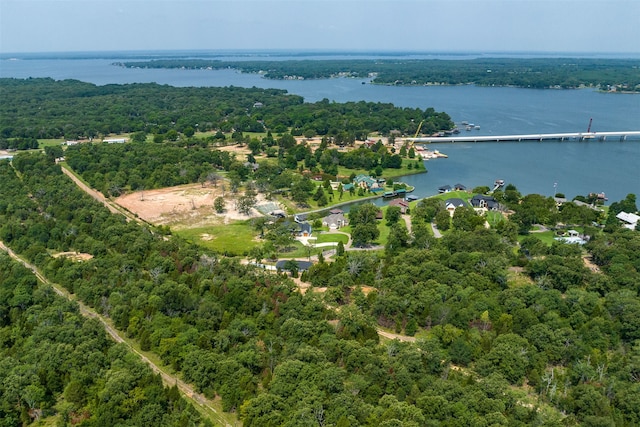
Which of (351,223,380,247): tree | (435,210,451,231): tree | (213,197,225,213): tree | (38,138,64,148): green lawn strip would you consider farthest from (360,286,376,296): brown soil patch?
(38,138,64,148): green lawn strip

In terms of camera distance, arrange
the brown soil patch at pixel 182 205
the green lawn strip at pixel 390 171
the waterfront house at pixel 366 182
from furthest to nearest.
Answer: the green lawn strip at pixel 390 171, the waterfront house at pixel 366 182, the brown soil patch at pixel 182 205

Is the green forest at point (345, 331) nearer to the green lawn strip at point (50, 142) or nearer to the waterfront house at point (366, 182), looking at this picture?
the waterfront house at point (366, 182)

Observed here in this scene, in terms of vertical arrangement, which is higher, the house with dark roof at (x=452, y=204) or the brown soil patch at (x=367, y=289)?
the house with dark roof at (x=452, y=204)

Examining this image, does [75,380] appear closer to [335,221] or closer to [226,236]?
[226,236]

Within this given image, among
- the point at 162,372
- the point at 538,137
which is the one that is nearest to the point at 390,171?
the point at 538,137

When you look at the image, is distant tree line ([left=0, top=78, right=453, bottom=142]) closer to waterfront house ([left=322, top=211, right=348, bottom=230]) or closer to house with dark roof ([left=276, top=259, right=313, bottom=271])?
waterfront house ([left=322, top=211, right=348, bottom=230])

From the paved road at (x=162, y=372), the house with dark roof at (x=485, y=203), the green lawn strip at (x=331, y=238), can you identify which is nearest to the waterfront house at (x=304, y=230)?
the green lawn strip at (x=331, y=238)
